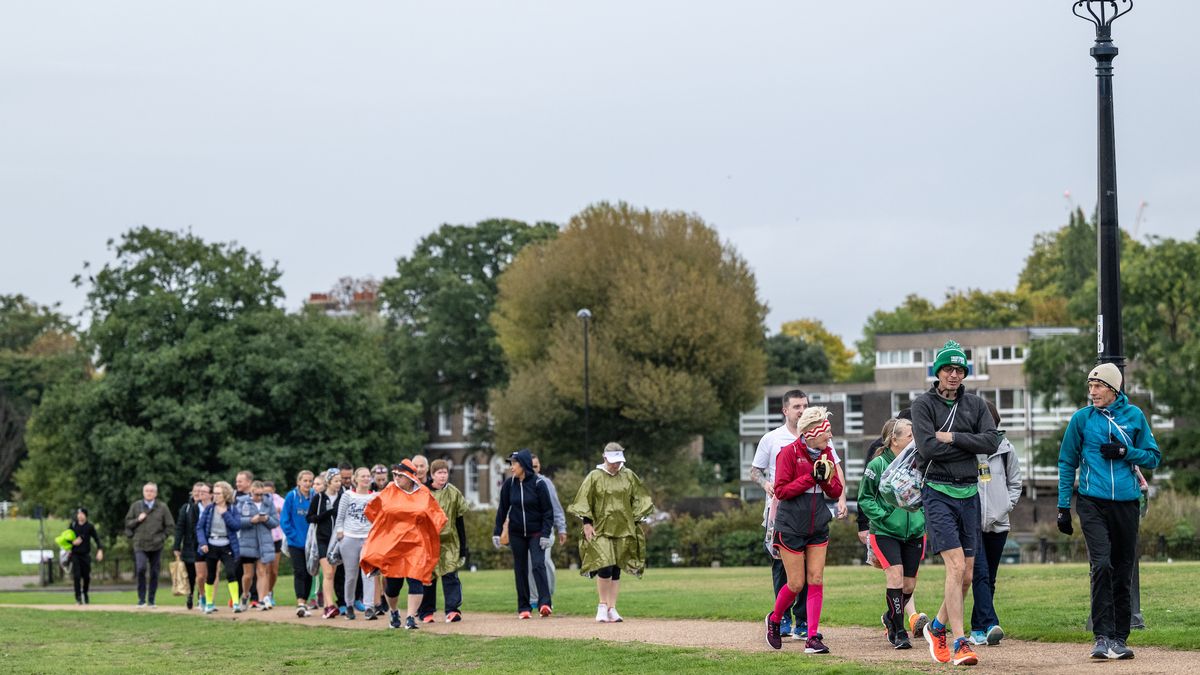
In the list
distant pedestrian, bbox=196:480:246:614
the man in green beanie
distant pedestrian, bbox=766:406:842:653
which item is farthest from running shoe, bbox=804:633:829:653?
distant pedestrian, bbox=196:480:246:614

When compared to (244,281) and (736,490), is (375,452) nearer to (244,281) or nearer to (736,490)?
(244,281)

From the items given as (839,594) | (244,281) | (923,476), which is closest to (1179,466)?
(244,281)

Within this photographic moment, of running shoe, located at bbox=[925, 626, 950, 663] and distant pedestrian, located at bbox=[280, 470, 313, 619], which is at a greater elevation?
distant pedestrian, located at bbox=[280, 470, 313, 619]

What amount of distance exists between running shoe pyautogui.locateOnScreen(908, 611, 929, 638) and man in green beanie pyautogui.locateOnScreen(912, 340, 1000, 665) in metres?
1.09

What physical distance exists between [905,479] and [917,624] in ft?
6.19

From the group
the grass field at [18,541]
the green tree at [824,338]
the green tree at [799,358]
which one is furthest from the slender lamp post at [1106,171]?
the green tree at [824,338]

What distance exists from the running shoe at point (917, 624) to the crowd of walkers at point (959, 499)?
0.14ft

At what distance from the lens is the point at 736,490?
3888 inches

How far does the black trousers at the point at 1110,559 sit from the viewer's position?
1185 cm

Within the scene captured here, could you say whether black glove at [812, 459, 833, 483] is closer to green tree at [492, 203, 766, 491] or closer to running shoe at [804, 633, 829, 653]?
running shoe at [804, 633, 829, 653]

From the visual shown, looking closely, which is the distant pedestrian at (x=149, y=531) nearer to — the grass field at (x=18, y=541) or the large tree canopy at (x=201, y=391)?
the large tree canopy at (x=201, y=391)

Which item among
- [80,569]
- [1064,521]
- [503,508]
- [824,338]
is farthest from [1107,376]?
[824,338]

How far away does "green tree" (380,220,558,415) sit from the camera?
84.5m

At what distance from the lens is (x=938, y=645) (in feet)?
39.8
